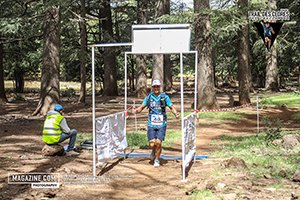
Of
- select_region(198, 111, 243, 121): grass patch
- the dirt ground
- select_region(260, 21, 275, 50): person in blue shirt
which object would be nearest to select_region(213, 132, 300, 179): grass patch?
the dirt ground

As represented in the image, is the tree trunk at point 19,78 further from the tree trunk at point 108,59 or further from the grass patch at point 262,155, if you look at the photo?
the grass patch at point 262,155

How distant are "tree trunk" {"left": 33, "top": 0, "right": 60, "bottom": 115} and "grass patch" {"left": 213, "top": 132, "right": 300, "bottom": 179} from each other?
9.40 meters

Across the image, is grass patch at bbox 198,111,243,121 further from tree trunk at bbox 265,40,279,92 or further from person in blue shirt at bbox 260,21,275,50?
tree trunk at bbox 265,40,279,92

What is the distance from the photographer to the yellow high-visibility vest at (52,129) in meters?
9.86

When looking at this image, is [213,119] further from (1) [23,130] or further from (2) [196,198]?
(2) [196,198]

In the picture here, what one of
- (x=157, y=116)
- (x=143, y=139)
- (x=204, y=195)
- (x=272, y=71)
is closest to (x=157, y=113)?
(x=157, y=116)

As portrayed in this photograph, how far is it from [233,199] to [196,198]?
1.98 ft

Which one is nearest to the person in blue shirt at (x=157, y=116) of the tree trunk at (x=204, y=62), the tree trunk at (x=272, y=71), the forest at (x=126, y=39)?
the forest at (x=126, y=39)

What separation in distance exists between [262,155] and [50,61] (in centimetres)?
1220

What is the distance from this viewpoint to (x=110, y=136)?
9125mm

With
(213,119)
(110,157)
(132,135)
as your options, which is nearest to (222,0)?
(213,119)

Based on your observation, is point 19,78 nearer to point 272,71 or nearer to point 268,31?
point 272,71

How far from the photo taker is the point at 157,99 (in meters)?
8.97

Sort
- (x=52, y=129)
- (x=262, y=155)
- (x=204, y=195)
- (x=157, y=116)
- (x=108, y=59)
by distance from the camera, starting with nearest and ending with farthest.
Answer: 1. (x=204, y=195)
2. (x=157, y=116)
3. (x=262, y=155)
4. (x=52, y=129)
5. (x=108, y=59)
